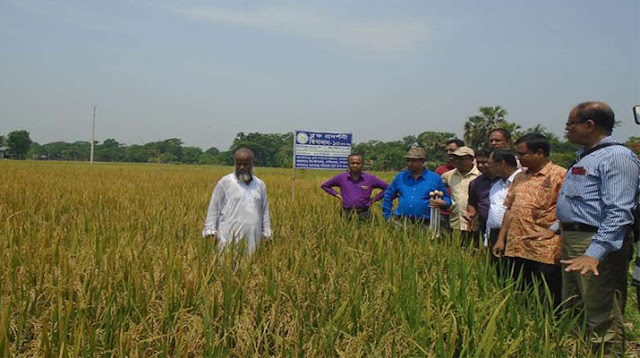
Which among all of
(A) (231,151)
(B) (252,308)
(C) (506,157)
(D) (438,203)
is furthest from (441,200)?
(A) (231,151)

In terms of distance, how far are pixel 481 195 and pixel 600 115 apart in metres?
1.75

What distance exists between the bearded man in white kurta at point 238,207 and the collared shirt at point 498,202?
6.28 feet

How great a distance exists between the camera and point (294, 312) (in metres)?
2.04

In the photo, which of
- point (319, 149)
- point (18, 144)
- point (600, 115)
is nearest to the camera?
point (600, 115)

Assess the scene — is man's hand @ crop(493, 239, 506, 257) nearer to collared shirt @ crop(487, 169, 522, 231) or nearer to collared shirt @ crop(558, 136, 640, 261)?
collared shirt @ crop(487, 169, 522, 231)

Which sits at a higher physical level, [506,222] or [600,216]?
[600,216]

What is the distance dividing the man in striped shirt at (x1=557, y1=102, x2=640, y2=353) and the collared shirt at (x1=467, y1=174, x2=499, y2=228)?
4.87 feet

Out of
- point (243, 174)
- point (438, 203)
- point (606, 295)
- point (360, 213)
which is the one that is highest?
point (243, 174)

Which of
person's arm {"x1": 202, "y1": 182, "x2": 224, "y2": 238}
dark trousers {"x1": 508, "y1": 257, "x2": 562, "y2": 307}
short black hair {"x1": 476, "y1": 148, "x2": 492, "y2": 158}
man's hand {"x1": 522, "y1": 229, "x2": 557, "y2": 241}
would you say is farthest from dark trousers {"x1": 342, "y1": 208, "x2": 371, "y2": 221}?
Answer: man's hand {"x1": 522, "y1": 229, "x2": 557, "y2": 241}

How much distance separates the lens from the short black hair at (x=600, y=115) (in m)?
2.33

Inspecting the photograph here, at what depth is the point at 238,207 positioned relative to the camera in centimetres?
351

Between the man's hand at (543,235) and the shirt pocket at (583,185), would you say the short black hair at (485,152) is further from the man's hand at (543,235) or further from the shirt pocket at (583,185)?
the shirt pocket at (583,185)

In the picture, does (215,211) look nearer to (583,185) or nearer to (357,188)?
(357,188)

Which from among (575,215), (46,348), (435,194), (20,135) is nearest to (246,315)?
(46,348)
